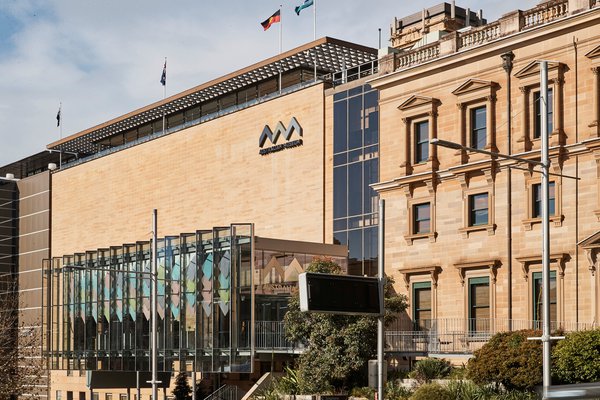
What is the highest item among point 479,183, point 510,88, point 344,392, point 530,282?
point 510,88

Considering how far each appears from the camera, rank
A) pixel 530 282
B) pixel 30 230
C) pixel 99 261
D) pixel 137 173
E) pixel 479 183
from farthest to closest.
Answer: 1. pixel 30 230
2. pixel 137 173
3. pixel 99 261
4. pixel 479 183
5. pixel 530 282

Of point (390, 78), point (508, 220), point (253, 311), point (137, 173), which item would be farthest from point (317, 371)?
point (137, 173)

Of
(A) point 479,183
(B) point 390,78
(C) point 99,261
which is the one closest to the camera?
(A) point 479,183

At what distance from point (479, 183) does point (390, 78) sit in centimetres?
764

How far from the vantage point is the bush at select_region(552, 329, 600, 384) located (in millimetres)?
36969

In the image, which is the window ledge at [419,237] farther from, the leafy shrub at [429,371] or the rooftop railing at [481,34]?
the rooftop railing at [481,34]

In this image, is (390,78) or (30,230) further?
(30,230)

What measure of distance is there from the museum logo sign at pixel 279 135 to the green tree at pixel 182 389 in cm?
1356

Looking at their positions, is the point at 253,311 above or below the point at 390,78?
below

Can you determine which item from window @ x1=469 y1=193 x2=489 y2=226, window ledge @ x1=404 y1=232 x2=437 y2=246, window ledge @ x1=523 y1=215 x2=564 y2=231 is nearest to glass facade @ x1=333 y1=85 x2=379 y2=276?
window ledge @ x1=404 y1=232 x2=437 y2=246

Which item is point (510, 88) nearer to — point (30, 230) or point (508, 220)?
point (508, 220)

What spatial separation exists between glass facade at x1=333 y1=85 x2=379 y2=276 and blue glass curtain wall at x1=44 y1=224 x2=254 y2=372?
6.02 meters

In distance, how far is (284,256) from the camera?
2154 inches

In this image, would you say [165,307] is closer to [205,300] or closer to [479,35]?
[205,300]
